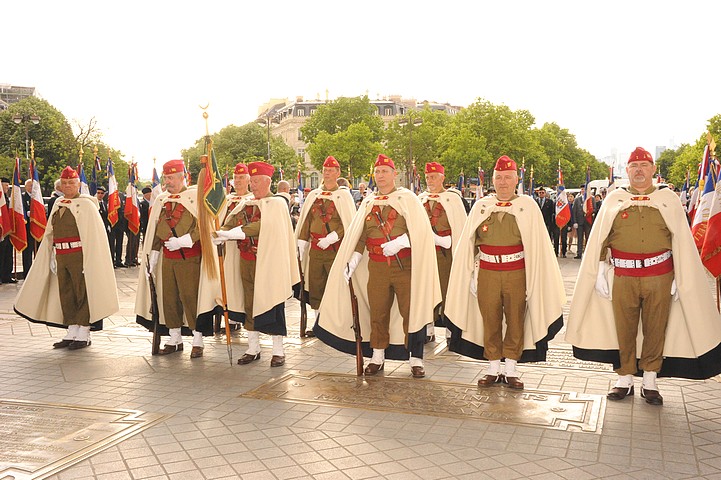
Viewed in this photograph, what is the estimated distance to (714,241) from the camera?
722 cm

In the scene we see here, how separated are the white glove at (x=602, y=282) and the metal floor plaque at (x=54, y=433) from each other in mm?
4020

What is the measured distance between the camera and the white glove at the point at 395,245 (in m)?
7.22

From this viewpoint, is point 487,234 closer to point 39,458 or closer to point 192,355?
point 192,355

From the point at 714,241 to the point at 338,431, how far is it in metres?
4.30

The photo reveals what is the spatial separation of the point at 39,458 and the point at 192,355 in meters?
3.24

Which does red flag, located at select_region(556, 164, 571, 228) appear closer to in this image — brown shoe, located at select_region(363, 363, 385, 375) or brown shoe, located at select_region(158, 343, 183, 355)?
brown shoe, located at select_region(363, 363, 385, 375)

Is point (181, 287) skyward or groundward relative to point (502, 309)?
skyward

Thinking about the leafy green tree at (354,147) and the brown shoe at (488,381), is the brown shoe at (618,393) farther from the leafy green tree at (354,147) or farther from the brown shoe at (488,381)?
the leafy green tree at (354,147)

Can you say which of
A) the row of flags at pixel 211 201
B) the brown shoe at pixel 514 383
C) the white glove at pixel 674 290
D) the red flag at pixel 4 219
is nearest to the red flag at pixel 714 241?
the row of flags at pixel 211 201

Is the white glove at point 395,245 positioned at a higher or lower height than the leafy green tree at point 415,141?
lower

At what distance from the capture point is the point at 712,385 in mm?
7020

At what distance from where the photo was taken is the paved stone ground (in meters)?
4.89

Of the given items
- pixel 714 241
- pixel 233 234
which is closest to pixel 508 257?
pixel 714 241

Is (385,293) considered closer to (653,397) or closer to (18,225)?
(653,397)
